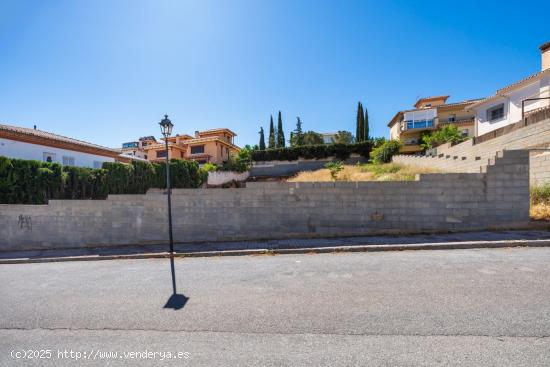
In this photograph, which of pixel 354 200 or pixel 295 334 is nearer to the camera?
pixel 295 334

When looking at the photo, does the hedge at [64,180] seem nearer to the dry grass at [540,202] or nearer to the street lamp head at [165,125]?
the street lamp head at [165,125]

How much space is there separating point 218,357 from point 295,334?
3.18 ft

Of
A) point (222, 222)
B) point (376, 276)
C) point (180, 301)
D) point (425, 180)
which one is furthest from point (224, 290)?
point (425, 180)

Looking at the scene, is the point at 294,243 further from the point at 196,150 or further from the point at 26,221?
the point at 196,150

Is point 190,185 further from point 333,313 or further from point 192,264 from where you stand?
point 333,313

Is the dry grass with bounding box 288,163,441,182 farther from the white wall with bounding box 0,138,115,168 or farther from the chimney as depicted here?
the white wall with bounding box 0,138,115,168

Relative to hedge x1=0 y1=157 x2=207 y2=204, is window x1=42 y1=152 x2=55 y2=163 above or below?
above

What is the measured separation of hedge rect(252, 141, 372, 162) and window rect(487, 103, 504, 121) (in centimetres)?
1179

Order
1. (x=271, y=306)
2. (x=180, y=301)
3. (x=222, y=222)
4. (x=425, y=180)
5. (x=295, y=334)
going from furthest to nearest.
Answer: (x=222, y=222)
(x=425, y=180)
(x=180, y=301)
(x=271, y=306)
(x=295, y=334)

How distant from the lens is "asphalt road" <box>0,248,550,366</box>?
2.61 metres

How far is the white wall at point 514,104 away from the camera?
18641 mm

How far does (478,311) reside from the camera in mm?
3264

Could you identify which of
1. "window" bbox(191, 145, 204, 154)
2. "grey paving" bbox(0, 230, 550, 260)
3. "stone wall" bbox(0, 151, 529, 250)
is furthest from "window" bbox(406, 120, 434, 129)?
"window" bbox(191, 145, 204, 154)

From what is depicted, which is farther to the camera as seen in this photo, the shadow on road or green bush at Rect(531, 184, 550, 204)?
green bush at Rect(531, 184, 550, 204)
